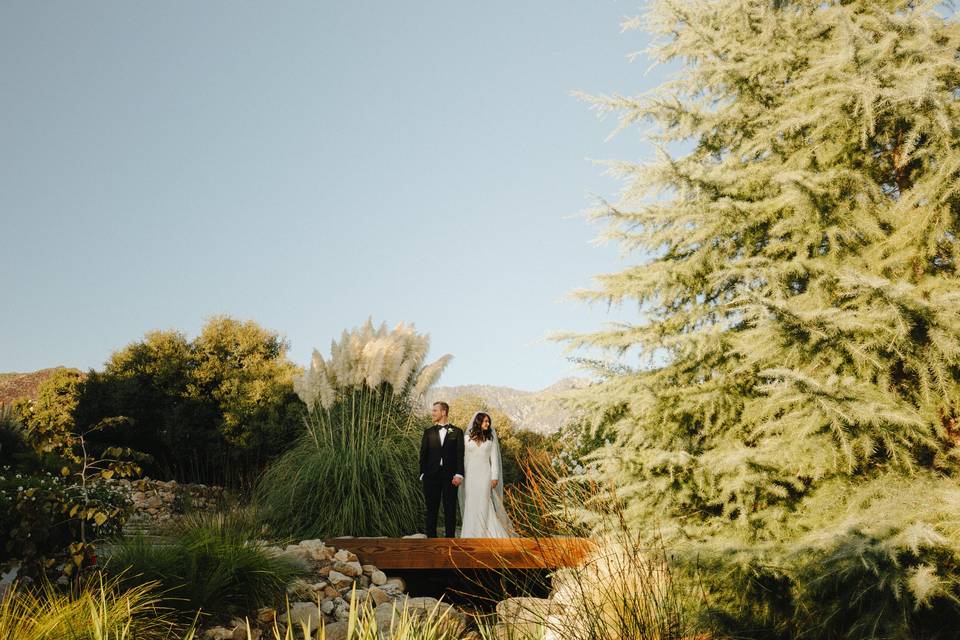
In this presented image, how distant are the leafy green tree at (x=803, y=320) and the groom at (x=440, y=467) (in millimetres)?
2452

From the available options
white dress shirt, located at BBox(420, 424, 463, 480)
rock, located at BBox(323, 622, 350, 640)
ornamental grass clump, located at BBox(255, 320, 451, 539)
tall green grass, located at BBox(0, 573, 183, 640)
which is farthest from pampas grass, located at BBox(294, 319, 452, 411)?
tall green grass, located at BBox(0, 573, 183, 640)

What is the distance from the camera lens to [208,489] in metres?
11.0

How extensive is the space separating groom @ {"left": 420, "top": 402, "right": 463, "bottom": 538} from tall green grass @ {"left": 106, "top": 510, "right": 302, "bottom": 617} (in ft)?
8.04

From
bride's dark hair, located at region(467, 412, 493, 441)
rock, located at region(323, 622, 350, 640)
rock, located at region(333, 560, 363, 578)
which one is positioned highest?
bride's dark hair, located at region(467, 412, 493, 441)

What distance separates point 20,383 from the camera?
2494cm

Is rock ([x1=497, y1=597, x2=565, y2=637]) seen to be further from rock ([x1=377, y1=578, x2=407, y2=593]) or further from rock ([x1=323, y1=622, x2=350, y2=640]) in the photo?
rock ([x1=377, y1=578, x2=407, y2=593])

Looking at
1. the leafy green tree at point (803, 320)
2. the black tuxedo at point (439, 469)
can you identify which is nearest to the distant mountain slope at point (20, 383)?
the black tuxedo at point (439, 469)

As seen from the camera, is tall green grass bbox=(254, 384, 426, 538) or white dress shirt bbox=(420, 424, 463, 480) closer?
tall green grass bbox=(254, 384, 426, 538)

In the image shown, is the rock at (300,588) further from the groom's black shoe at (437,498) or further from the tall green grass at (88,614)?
the groom's black shoe at (437,498)

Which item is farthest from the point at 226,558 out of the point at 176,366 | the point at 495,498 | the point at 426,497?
the point at 176,366

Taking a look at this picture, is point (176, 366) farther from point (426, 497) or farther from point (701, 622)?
point (701, 622)

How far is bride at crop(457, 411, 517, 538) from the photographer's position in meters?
7.91

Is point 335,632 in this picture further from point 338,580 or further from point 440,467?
point 440,467

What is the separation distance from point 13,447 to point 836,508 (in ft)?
37.3
